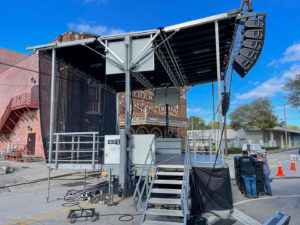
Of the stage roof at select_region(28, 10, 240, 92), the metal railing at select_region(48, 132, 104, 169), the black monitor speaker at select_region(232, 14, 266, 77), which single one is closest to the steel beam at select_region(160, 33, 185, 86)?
the stage roof at select_region(28, 10, 240, 92)

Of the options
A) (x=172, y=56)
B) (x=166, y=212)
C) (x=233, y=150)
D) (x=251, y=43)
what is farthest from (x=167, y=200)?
(x=233, y=150)

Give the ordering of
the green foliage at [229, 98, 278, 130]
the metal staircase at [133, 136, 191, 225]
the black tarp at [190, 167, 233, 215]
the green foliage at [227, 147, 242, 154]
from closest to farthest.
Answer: the metal staircase at [133, 136, 191, 225]
the black tarp at [190, 167, 233, 215]
the green foliage at [227, 147, 242, 154]
the green foliage at [229, 98, 278, 130]

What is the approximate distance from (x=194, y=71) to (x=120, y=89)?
494 cm

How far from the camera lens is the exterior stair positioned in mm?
4465

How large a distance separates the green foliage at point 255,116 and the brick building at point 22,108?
33.8 m

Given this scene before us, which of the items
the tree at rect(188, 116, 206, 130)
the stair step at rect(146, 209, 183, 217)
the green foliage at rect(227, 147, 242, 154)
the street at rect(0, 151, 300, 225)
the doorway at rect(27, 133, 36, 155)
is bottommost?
the green foliage at rect(227, 147, 242, 154)

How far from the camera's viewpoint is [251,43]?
4.48 m

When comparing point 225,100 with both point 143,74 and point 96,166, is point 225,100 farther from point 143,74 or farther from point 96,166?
point 143,74

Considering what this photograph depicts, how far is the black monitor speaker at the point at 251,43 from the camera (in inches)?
174

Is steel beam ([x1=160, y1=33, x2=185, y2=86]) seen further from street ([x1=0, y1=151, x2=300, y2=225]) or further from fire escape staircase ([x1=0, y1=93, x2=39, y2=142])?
fire escape staircase ([x1=0, y1=93, x2=39, y2=142])

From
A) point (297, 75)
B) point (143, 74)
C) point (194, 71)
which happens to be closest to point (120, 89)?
point (143, 74)

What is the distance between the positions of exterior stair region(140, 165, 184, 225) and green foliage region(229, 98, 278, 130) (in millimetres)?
36197

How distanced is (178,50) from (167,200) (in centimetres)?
590

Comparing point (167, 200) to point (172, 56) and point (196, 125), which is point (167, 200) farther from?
point (172, 56)
